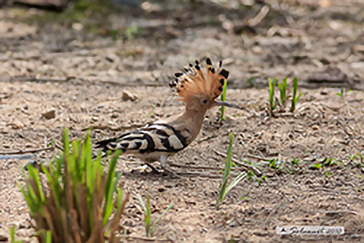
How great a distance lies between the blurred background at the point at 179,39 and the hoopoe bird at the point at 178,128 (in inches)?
84.3

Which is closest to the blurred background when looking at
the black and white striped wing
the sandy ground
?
the sandy ground

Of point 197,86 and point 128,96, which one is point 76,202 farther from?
point 128,96

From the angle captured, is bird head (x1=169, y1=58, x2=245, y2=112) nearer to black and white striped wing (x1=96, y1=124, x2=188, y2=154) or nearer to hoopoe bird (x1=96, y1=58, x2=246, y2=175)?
hoopoe bird (x1=96, y1=58, x2=246, y2=175)

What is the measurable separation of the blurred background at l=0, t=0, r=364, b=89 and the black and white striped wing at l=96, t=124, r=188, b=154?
7.73 feet

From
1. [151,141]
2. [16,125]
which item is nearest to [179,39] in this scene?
[16,125]

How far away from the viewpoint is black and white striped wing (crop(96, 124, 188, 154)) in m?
3.69

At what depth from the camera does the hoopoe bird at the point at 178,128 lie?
3.73 meters

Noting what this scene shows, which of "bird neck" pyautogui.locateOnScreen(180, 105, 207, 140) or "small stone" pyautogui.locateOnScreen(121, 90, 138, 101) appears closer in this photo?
"bird neck" pyautogui.locateOnScreen(180, 105, 207, 140)

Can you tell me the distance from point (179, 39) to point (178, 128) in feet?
14.1

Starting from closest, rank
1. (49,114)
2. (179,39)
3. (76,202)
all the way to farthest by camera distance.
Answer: (76,202) → (49,114) → (179,39)

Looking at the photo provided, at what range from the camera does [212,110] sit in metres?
5.15

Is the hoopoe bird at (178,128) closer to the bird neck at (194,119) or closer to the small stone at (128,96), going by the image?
the bird neck at (194,119)

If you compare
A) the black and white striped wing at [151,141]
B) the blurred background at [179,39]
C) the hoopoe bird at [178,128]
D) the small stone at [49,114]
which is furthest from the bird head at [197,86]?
the blurred background at [179,39]

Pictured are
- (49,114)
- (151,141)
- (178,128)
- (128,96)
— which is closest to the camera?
(151,141)
